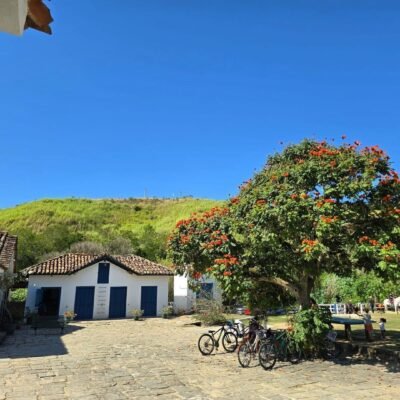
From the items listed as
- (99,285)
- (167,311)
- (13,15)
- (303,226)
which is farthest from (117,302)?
(13,15)

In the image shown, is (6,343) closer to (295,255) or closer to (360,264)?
(295,255)

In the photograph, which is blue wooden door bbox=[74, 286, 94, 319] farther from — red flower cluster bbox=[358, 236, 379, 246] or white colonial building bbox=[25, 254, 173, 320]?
red flower cluster bbox=[358, 236, 379, 246]

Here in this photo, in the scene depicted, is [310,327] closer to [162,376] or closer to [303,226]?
[303,226]

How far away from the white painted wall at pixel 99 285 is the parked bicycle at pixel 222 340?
44.0 ft

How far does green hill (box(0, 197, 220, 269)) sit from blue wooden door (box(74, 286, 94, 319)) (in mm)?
13593

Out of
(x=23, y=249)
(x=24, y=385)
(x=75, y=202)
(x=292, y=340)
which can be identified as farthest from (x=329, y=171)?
(x=75, y=202)

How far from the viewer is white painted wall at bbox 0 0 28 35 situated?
6.96ft

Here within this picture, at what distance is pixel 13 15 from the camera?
7.20 feet

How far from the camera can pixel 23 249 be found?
33.4 metres

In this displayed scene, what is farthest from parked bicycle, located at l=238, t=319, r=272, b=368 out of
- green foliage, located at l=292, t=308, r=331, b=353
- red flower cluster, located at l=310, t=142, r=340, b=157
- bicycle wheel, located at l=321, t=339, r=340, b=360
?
red flower cluster, located at l=310, t=142, r=340, b=157

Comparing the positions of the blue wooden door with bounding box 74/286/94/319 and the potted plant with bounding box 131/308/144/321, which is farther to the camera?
the blue wooden door with bounding box 74/286/94/319

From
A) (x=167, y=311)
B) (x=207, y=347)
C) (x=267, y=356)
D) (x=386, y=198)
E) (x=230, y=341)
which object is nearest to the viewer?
(x=386, y=198)

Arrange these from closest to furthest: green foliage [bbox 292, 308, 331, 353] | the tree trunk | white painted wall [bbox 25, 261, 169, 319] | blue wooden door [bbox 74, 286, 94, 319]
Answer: green foliage [bbox 292, 308, 331, 353] → the tree trunk → white painted wall [bbox 25, 261, 169, 319] → blue wooden door [bbox 74, 286, 94, 319]

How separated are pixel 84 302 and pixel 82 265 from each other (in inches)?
94.4
